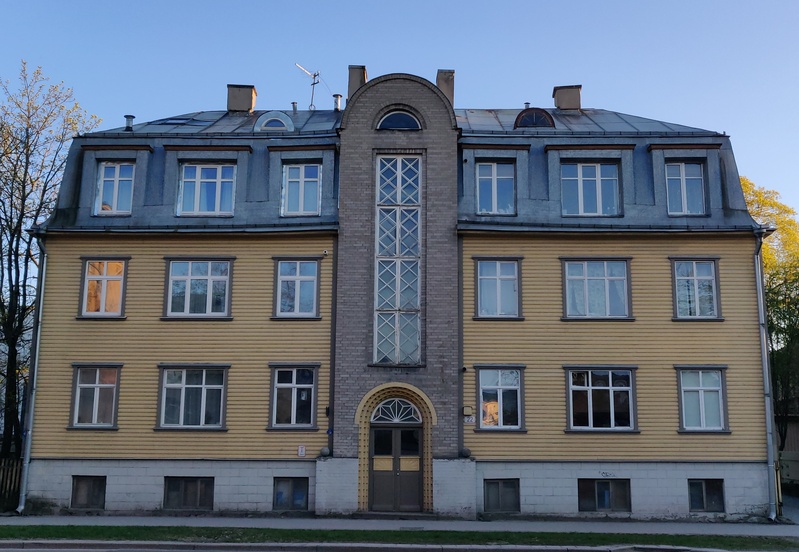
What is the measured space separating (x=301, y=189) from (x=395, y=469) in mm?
9008

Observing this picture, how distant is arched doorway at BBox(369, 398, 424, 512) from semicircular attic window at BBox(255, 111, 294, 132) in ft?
32.4

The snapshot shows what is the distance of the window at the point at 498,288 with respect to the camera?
23250mm

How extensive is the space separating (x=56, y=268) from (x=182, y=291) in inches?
156

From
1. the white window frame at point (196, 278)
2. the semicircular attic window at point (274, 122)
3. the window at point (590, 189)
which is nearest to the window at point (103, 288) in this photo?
the white window frame at point (196, 278)

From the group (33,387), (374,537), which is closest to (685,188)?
(374,537)

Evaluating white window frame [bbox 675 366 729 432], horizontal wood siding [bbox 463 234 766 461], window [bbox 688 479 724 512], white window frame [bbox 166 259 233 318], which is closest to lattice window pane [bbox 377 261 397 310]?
horizontal wood siding [bbox 463 234 766 461]

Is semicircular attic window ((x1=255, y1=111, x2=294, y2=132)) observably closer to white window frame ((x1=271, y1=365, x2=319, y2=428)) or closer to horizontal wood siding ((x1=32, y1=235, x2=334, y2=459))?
horizontal wood siding ((x1=32, y1=235, x2=334, y2=459))

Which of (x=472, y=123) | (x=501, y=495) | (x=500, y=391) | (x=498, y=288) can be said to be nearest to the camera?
(x=501, y=495)

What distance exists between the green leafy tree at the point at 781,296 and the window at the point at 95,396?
86.5 ft

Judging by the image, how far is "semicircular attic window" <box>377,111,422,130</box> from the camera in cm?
2422

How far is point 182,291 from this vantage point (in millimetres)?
23547

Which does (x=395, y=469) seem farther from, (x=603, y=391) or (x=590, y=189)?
(x=590, y=189)

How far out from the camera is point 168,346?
75.9ft

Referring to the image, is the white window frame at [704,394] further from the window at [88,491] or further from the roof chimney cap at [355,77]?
the window at [88,491]
